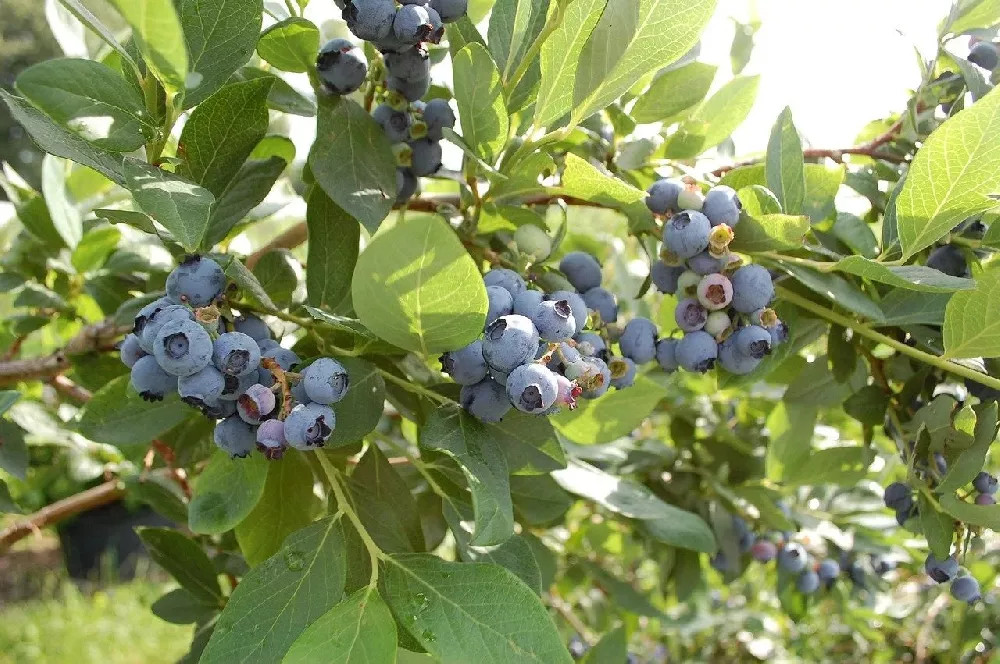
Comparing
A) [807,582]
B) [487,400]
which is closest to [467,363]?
[487,400]

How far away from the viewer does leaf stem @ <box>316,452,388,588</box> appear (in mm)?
804

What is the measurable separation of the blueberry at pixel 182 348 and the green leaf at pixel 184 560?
1.93 feet

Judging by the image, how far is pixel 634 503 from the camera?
3.52 feet

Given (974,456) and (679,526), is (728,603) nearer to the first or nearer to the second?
(679,526)

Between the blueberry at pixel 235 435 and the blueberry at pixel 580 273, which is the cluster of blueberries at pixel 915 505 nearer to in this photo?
the blueberry at pixel 580 273

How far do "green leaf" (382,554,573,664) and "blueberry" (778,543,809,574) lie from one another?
110cm

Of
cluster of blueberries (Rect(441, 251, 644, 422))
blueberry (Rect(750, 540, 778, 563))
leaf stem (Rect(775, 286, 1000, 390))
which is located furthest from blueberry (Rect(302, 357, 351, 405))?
blueberry (Rect(750, 540, 778, 563))

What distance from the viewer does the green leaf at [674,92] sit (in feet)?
3.33

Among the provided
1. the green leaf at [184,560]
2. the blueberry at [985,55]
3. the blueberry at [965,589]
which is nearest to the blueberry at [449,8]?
the blueberry at [985,55]

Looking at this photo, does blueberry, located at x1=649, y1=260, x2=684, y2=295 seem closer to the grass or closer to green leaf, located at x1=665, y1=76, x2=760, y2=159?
green leaf, located at x1=665, y1=76, x2=760, y2=159

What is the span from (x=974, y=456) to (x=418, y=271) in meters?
0.69

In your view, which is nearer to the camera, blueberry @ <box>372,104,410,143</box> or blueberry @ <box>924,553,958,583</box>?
blueberry @ <box>372,104,410,143</box>

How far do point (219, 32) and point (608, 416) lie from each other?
0.59 metres

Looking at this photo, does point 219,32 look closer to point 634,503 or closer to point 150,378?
point 150,378
